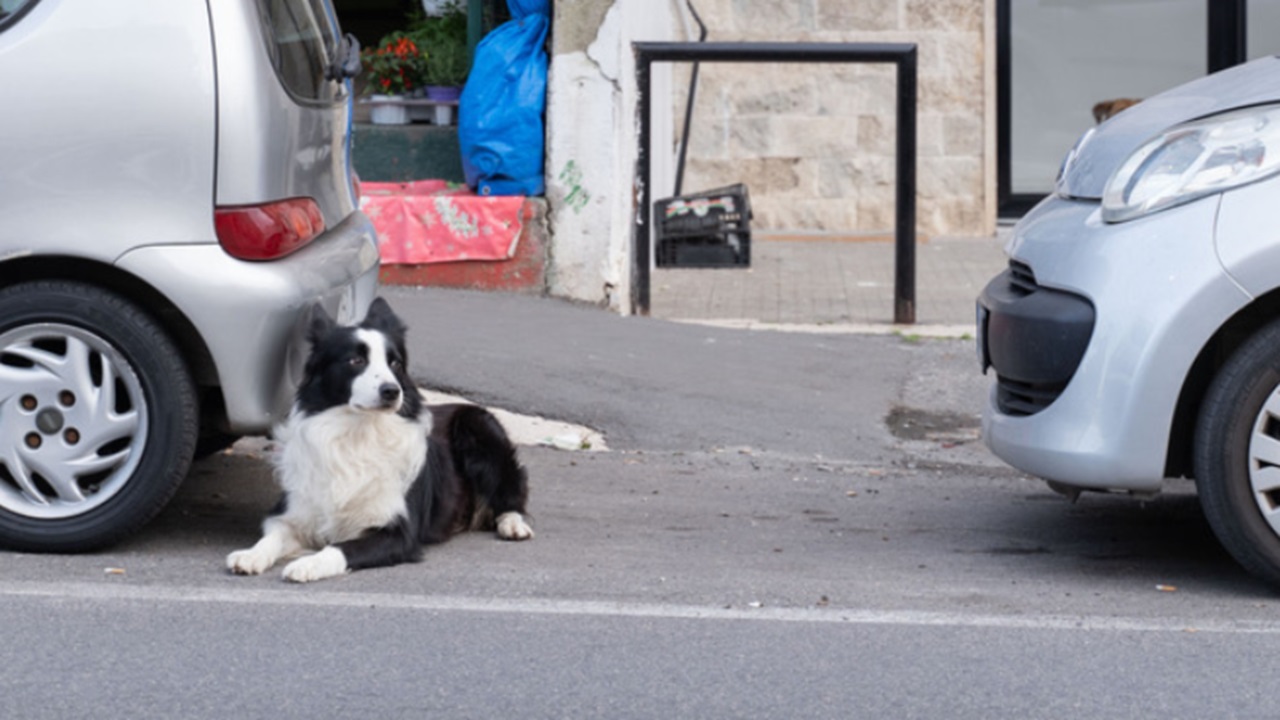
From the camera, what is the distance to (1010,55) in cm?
1477

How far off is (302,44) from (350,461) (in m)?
1.37

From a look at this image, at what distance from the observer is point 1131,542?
575cm

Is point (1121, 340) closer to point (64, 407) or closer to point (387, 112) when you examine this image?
point (64, 407)

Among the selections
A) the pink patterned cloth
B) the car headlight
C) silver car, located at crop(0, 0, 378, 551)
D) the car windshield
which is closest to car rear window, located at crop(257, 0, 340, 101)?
silver car, located at crop(0, 0, 378, 551)

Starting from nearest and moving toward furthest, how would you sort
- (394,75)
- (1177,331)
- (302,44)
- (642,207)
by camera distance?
(1177,331)
(302,44)
(642,207)
(394,75)

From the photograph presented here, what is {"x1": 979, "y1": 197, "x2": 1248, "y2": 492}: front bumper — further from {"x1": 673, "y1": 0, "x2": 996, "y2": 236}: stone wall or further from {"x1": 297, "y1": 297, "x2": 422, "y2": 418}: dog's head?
{"x1": 673, "y1": 0, "x2": 996, "y2": 236}: stone wall

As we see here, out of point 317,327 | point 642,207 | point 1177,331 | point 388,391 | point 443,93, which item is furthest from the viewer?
point 443,93

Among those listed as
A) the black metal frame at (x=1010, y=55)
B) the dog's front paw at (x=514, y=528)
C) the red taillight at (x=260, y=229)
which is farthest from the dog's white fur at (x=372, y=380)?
the black metal frame at (x=1010, y=55)

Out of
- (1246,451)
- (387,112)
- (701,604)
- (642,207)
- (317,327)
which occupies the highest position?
(387,112)

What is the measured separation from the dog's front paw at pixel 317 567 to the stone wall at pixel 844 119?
942 centimetres

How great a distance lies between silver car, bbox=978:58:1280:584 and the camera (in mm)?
4777

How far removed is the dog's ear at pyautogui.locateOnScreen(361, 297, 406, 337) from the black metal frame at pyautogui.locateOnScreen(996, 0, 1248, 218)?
1009 cm

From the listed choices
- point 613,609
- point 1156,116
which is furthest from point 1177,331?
point 613,609

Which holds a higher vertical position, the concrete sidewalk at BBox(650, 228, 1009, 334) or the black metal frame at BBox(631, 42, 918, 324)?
the black metal frame at BBox(631, 42, 918, 324)
